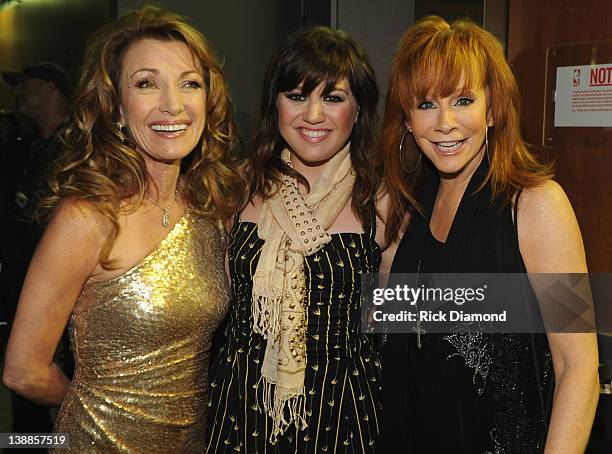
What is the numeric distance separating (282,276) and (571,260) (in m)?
0.76

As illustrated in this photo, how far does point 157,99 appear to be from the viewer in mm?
1752

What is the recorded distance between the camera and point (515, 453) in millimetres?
1725

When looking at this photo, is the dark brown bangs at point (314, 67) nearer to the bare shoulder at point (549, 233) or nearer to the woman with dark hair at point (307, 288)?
the woman with dark hair at point (307, 288)

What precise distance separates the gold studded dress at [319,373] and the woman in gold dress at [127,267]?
116 mm

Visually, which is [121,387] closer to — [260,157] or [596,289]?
[260,157]

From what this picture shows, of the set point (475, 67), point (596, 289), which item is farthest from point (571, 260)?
point (596, 289)

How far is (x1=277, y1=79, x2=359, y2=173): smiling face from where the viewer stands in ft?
6.43

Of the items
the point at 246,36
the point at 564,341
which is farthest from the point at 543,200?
the point at 246,36

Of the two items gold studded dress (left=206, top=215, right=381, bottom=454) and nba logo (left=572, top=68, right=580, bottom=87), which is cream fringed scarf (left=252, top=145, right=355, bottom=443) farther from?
nba logo (left=572, top=68, right=580, bottom=87)

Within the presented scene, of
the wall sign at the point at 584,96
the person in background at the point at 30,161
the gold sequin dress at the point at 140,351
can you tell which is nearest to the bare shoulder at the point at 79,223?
the gold sequin dress at the point at 140,351

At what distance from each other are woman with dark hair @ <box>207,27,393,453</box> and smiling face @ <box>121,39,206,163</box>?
0.33 m

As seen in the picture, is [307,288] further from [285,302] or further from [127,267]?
[127,267]

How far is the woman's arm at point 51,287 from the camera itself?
1624mm

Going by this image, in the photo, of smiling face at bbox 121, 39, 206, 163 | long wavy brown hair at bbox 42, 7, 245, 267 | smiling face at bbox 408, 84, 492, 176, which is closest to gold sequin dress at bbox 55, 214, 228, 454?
long wavy brown hair at bbox 42, 7, 245, 267
